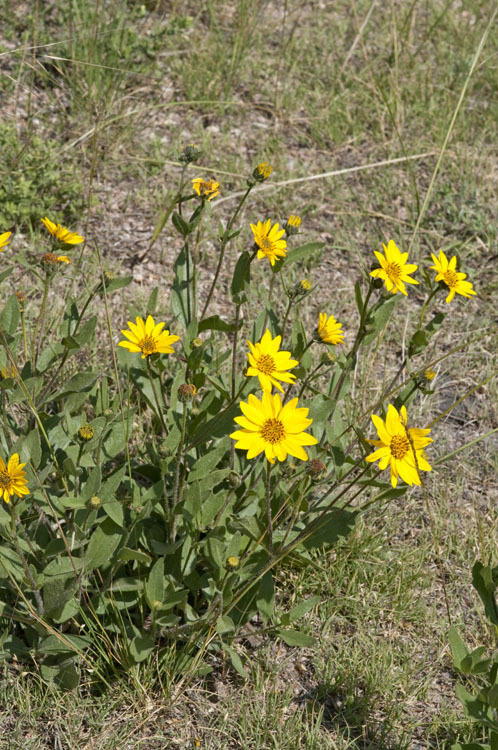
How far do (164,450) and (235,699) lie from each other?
2.64ft

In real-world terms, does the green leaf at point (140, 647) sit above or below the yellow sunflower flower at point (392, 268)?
below

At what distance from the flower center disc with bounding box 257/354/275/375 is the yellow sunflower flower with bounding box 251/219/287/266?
36 centimetres

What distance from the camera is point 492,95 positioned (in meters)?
4.62

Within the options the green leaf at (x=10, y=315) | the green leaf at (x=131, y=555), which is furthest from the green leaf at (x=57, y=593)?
the green leaf at (x=10, y=315)

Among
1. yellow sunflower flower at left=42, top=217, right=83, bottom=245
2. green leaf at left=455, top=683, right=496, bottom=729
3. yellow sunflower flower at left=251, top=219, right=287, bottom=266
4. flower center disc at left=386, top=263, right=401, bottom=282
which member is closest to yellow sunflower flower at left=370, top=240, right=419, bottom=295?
flower center disc at left=386, top=263, right=401, bottom=282

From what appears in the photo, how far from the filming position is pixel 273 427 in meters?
1.84

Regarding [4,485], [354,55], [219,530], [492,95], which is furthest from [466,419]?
[354,55]

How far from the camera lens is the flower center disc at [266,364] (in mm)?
1968

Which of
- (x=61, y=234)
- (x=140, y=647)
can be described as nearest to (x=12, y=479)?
(x=140, y=647)

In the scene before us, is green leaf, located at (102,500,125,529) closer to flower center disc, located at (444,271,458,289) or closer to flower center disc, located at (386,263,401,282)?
flower center disc, located at (386,263,401,282)

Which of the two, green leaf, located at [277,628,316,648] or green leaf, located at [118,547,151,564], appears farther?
green leaf, located at [277,628,316,648]

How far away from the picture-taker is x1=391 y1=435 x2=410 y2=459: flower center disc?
191 cm

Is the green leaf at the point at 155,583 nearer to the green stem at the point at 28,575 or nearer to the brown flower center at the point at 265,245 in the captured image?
the green stem at the point at 28,575

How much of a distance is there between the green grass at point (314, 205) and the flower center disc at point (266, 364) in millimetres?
850
